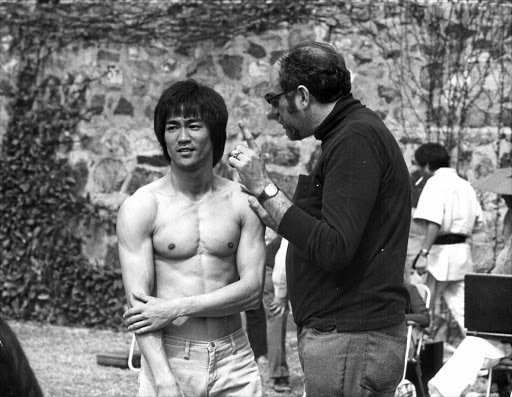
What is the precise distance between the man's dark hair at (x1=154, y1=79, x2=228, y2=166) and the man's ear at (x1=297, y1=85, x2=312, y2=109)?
421 millimetres

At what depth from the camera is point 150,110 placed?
951cm

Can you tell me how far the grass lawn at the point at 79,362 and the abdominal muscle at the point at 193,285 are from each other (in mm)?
3362

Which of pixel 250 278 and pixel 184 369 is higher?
pixel 250 278

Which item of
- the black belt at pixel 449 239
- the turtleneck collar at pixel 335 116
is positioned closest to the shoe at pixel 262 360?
the black belt at pixel 449 239

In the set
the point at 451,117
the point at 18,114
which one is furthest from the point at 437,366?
the point at 18,114

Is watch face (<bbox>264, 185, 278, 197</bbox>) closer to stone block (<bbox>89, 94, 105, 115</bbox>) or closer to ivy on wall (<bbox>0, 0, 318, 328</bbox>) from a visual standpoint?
ivy on wall (<bbox>0, 0, 318, 328</bbox>)

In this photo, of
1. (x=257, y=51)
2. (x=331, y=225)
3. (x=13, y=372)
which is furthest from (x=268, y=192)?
(x=257, y=51)

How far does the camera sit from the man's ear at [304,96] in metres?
3.41

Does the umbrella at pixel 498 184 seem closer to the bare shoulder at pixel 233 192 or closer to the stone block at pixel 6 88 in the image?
the bare shoulder at pixel 233 192

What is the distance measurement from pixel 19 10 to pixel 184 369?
6924 mm

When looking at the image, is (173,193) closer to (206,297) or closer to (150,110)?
(206,297)

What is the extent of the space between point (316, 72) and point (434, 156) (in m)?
5.07

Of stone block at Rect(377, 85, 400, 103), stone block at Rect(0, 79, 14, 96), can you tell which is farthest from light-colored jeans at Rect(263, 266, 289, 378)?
stone block at Rect(0, 79, 14, 96)

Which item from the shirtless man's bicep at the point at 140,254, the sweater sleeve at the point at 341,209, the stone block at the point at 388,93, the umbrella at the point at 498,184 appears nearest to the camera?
the sweater sleeve at the point at 341,209
